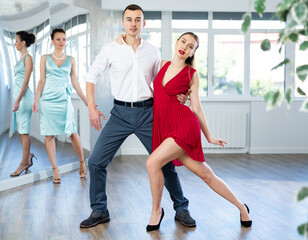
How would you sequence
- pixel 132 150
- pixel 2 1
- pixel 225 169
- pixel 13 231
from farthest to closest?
pixel 132 150
pixel 225 169
pixel 2 1
pixel 13 231

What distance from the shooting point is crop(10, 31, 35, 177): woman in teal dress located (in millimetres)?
4598

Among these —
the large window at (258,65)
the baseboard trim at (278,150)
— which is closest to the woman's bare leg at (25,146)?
the baseboard trim at (278,150)

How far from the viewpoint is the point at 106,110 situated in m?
6.52

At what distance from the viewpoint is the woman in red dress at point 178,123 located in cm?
293

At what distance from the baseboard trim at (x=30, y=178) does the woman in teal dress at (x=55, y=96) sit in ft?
0.72

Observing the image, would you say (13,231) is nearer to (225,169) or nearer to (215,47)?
(225,169)

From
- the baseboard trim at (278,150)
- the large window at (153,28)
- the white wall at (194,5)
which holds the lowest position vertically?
the baseboard trim at (278,150)

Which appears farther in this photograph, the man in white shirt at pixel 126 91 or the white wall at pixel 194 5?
the white wall at pixel 194 5

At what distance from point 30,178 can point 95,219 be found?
1772 millimetres

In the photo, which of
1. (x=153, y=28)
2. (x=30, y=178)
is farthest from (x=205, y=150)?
(x=30, y=178)

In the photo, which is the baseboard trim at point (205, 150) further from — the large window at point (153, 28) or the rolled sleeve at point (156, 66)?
the rolled sleeve at point (156, 66)

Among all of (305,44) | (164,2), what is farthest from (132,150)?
(305,44)

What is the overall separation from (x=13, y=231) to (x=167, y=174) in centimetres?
117

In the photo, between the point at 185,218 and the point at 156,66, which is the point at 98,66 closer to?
the point at 156,66
